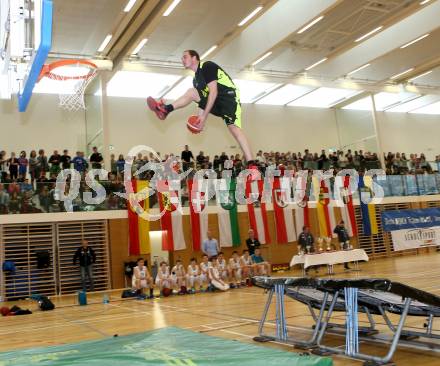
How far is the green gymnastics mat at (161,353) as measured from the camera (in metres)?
4.92

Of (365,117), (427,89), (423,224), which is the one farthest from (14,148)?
(427,89)

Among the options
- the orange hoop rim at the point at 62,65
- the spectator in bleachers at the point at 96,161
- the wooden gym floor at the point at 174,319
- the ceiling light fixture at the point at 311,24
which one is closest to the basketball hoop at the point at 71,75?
the orange hoop rim at the point at 62,65

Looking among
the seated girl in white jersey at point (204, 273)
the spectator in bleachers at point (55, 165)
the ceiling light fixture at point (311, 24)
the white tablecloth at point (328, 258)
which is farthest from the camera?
the ceiling light fixture at point (311, 24)

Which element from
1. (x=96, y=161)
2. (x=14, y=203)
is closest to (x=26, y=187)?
(x=14, y=203)

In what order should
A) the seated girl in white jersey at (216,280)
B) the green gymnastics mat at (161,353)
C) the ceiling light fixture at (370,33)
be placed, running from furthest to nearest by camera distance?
the ceiling light fixture at (370,33) → the seated girl in white jersey at (216,280) → the green gymnastics mat at (161,353)

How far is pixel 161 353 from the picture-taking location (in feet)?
18.1

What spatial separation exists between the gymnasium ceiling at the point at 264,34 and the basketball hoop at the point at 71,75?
23.3ft

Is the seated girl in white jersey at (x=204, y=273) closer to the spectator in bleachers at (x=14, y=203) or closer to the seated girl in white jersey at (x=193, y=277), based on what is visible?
the seated girl in white jersey at (x=193, y=277)

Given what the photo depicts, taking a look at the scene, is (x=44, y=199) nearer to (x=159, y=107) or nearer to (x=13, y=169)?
(x=13, y=169)

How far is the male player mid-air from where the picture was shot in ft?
28.8

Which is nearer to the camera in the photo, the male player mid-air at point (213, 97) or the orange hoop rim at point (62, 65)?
the orange hoop rim at point (62, 65)

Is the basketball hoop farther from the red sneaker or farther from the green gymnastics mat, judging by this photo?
the green gymnastics mat

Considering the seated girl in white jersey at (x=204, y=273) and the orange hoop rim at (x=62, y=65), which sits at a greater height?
the orange hoop rim at (x=62, y=65)

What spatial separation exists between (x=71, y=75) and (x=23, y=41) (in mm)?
3119
